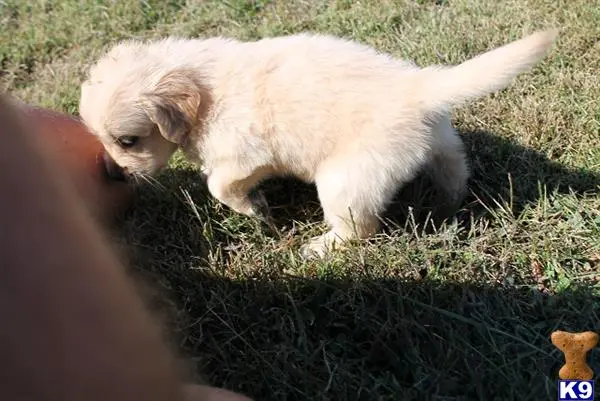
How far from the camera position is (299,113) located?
2748mm

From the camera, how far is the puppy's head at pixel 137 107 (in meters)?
2.88

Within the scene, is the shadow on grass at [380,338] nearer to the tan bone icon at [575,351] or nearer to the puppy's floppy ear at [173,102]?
the tan bone icon at [575,351]

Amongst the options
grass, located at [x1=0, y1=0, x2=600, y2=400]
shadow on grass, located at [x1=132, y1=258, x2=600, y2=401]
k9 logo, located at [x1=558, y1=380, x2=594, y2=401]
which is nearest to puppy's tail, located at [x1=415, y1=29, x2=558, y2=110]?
grass, located at [x1=0, y1=0, x2=600, y2=400]

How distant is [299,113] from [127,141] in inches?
33.9

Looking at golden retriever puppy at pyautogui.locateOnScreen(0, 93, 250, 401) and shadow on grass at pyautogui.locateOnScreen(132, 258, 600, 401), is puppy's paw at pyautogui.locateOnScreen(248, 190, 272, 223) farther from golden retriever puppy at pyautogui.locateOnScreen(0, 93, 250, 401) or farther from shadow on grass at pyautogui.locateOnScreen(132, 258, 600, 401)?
golden retriever puppy at pyautogui.locateOnScreen(0, 93, 250, 401)

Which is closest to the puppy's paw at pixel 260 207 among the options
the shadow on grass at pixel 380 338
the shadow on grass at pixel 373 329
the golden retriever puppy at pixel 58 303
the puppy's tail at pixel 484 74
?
the shadow on grass at pixel 373 329

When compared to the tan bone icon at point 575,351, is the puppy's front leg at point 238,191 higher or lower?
higher

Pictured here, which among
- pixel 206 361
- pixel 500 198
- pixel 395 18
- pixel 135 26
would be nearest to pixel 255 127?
pixel 206 361

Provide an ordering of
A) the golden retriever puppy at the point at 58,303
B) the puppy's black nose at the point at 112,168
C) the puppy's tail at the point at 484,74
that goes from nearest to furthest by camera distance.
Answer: the golden retriever puppy at the point at 58,303 → the puppy's tail at the point at 484,74 → the puppy's black nose at the point at 112,168

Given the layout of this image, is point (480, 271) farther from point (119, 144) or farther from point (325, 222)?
point (119, 144)

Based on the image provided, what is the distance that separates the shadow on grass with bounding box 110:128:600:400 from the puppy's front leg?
0.74 ft

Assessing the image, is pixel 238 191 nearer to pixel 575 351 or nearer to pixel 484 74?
pixel 484 74

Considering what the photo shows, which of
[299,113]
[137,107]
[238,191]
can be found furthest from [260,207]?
[137,107]

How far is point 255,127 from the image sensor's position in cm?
284
